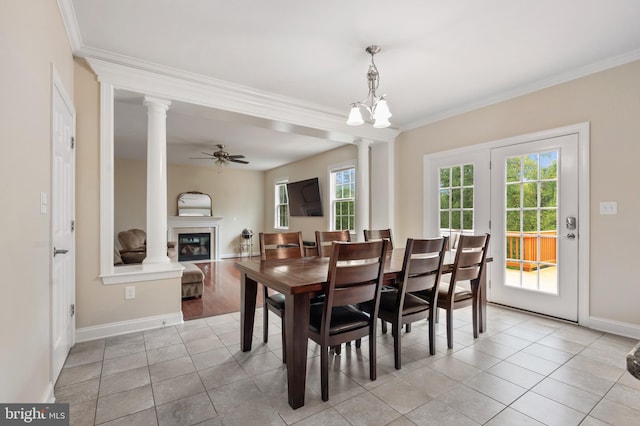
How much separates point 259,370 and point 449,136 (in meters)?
3.63

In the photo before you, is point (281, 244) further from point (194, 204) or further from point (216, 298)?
point (194, 204)

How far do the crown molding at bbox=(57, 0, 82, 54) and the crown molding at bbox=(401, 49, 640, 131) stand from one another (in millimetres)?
3903

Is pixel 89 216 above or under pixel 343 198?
under

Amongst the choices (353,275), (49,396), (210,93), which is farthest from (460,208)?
(49,396)

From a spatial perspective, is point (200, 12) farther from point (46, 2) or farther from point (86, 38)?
point (86, 38)

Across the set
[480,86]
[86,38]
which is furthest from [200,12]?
[480,86]

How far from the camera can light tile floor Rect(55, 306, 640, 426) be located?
5.44 feet

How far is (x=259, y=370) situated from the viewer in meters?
2.15

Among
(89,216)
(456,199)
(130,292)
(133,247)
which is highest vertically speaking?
(456,199)

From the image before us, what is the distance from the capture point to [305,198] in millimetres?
6945

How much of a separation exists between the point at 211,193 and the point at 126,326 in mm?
5674

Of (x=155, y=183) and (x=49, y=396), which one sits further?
(x=155, y=183)

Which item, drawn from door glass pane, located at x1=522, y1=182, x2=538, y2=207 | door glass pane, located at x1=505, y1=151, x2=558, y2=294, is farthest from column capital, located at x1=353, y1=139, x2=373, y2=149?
door glass pane, located at x1=522, y1=182, x2=538, y2=207

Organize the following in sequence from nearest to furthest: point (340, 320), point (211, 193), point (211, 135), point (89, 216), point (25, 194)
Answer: point (25, 194), point (340, 320), point (89, 216), point (211, 135), point (211, 193)
